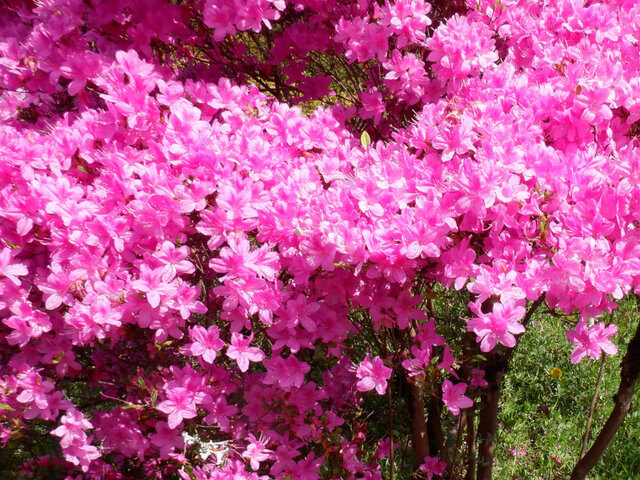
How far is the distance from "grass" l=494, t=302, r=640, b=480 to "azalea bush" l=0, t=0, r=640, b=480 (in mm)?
880

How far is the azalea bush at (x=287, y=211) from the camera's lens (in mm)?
1610

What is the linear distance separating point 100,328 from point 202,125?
71 cm

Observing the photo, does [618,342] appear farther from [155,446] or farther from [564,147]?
[155,446]

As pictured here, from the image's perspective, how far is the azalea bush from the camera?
5.28 ft

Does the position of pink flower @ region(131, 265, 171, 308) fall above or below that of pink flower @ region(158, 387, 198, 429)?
above

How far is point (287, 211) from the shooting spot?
67.8 inches

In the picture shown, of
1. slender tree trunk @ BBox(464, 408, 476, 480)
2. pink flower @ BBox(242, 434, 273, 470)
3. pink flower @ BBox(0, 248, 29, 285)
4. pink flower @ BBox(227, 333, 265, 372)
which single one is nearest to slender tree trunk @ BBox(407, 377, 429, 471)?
slender tree trunk @ BBox(464, 408, 476, 480)

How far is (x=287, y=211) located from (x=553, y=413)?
2.74 metres

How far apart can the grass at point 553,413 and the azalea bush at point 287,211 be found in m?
0.88

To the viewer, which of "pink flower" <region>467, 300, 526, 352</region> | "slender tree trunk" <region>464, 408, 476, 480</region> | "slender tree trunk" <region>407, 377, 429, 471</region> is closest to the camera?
"pink flower" <region>467, 300, 526, 352</region>

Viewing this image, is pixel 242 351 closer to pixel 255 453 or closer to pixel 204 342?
pixel 204 342

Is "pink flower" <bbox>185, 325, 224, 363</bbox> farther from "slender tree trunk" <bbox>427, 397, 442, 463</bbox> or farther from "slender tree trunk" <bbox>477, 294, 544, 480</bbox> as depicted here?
"slender tree trunk" <bbox>427, 397, 442, 463</bbox>

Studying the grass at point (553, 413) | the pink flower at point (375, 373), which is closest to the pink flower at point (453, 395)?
the pink flower at point (375, 373)

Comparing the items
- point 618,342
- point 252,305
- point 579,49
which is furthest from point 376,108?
point 618,342
